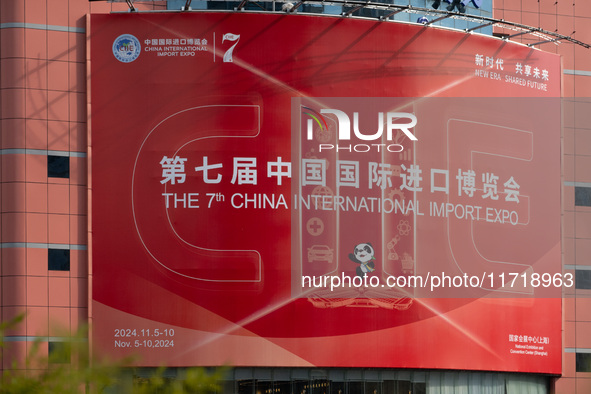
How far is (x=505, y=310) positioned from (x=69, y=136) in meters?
14.3

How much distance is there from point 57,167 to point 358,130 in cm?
897

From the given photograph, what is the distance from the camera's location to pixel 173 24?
32.5m

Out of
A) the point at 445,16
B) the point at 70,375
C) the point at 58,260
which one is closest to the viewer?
the point at 70,375

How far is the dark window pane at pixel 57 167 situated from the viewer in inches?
1237

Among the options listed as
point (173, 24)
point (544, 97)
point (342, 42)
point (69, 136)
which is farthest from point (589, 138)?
point (69, 136)

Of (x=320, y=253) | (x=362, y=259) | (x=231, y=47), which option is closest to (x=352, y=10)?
(x=231, y=47)

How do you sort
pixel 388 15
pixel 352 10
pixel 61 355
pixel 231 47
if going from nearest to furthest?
pixel 61 355
pixel 231 47
pixel 352 10
pixel 388 15

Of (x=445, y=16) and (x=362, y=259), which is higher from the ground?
(x=445, y=16)

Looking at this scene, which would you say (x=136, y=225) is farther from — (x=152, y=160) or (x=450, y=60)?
(x=450, y=60)

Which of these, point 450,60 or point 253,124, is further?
point 450,60

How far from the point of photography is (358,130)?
33.0 m

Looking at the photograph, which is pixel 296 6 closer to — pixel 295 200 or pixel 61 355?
pixel 295 200

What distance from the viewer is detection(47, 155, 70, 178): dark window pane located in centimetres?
3142

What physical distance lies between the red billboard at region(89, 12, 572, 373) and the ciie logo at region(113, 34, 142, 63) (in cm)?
4
